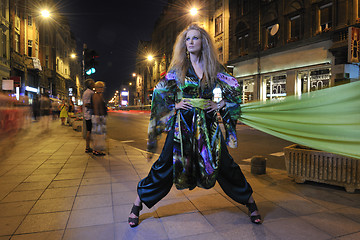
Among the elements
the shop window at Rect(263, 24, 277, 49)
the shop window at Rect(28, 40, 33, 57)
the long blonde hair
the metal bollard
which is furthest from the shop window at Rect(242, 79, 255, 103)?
the shop window at Rect(28, 40, 33, 57)

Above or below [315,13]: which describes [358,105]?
below

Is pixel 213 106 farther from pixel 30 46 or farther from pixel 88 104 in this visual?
pixel 30 46

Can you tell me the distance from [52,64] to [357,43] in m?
41.4

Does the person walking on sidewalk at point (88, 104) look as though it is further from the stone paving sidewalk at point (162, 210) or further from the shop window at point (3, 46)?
the shop window at point (3, 46)

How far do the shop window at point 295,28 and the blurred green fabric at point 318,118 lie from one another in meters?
20.3

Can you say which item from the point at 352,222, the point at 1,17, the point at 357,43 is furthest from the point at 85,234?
the point at 1,17

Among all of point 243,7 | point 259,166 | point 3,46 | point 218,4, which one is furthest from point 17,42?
point 259,166

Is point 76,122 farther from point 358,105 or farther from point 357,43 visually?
point 357,43

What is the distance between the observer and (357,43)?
52.9 feet

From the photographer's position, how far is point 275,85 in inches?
902

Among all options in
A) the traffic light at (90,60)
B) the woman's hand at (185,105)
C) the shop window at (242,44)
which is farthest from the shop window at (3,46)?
the woman's hand at (185,105)

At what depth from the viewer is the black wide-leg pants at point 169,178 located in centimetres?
265

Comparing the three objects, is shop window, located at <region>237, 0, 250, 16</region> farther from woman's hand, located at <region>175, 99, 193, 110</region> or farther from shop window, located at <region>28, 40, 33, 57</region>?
woman's hand, located at <region>175, 99, 193, 110</region>

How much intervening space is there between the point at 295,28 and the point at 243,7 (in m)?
7.42
